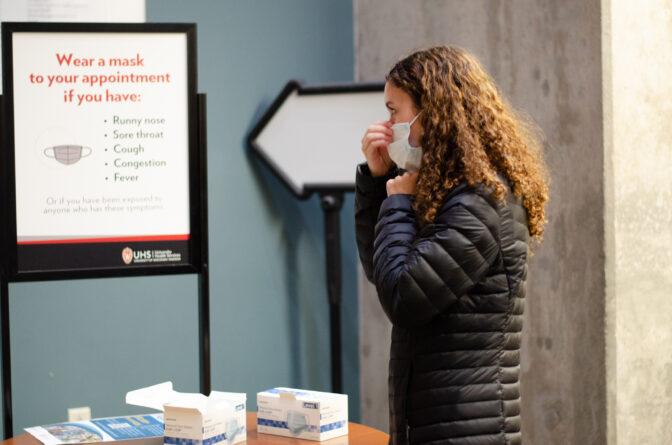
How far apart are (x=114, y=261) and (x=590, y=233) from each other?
1614 millimetres

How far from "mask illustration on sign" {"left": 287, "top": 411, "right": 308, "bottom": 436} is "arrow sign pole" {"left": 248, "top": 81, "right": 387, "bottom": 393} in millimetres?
1573

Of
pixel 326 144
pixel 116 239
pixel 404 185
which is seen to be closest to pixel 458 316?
pixel 404 185

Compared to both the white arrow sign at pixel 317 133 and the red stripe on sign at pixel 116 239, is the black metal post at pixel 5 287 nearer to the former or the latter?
the red stripe on sign at pixel 116 239

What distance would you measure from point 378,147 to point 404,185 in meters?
0.19

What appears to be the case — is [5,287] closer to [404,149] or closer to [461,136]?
[404,149]

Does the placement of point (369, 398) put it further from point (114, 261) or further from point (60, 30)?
point (60, 30)

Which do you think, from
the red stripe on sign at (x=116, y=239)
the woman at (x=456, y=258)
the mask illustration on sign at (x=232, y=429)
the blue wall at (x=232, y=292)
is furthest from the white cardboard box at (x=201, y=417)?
the blue wall at (x=232, y=292)

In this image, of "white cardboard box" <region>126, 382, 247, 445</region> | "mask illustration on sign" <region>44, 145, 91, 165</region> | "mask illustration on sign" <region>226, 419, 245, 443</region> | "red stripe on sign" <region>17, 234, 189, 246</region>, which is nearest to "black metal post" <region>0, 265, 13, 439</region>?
"red stripe on sign" <region>17, 234, 189, 246</region>

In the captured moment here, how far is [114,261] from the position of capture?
8.62 ft

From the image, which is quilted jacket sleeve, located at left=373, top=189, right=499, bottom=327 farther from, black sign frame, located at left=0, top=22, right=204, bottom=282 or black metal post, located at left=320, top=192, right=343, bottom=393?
black metal post, located at left=320, top=192, right=343, bottom=393

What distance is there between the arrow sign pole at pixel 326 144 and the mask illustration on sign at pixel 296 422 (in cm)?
157

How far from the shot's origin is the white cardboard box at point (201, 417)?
2154 mm

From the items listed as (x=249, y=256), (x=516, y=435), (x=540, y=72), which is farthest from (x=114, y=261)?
(x=540, y=72)

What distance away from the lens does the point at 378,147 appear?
237 cm
